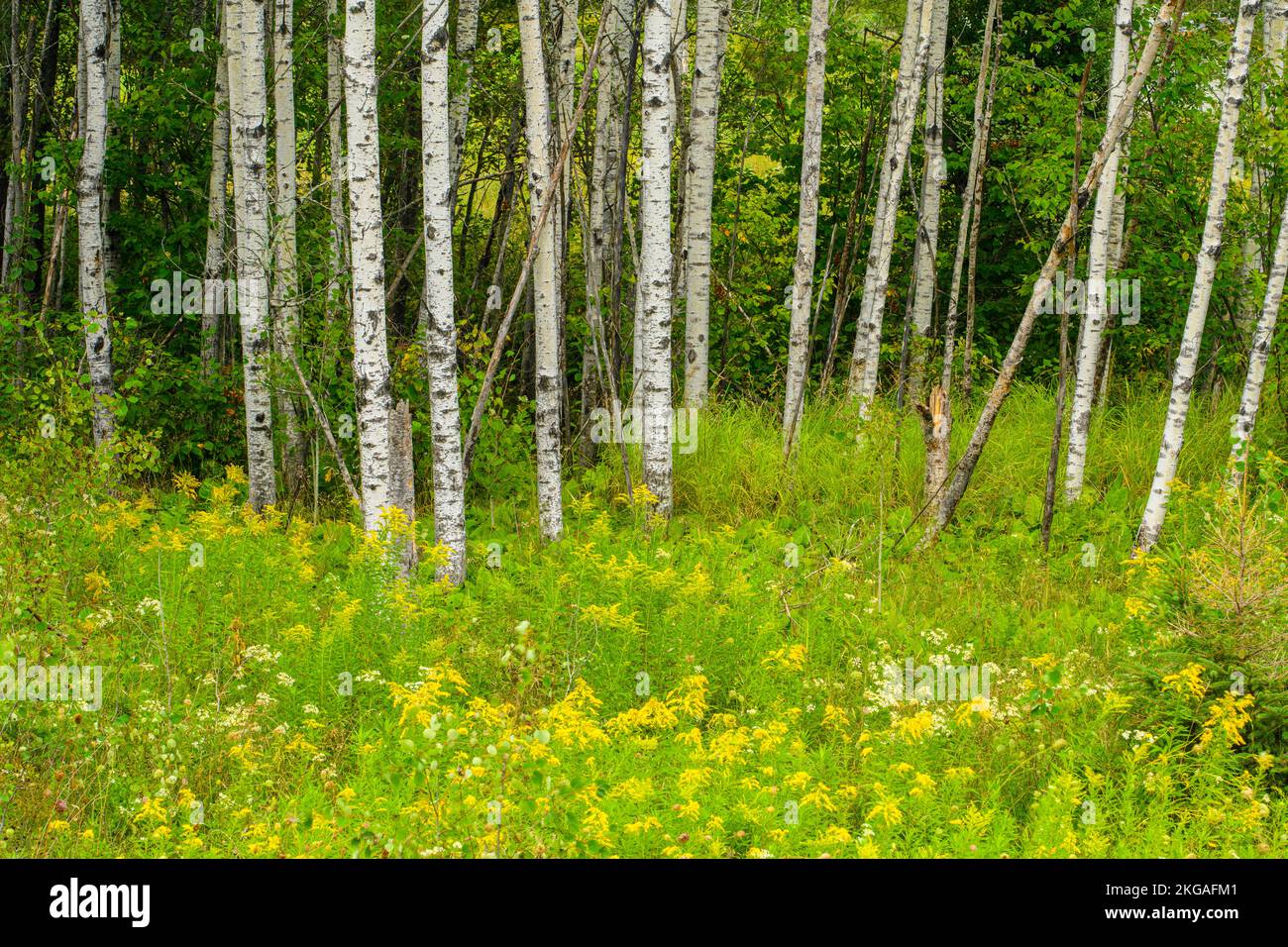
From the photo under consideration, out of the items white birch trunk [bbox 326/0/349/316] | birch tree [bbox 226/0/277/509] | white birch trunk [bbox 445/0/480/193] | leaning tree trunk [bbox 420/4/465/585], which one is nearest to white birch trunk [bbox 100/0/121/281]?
white birch trunk [bbox 326/0/349/316]

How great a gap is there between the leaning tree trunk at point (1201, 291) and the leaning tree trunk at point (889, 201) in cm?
262

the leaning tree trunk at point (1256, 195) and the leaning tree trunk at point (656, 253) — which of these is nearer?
the leaning tree trunk at point (656, 253)

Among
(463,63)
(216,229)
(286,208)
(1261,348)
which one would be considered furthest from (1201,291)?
(216,229)

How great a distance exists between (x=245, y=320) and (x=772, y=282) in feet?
26.3

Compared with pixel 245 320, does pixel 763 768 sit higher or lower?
lower

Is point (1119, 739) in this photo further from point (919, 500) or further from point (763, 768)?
point (919, 500)

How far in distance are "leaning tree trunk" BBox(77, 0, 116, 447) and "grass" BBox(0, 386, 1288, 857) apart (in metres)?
1.44

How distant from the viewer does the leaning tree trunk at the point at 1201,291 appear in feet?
29.9

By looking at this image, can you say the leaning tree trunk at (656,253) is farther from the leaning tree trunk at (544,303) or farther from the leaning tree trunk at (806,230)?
the leaning tree trunk at (806,230)

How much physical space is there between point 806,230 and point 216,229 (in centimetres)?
566

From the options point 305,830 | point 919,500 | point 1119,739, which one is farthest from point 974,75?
point 305,830

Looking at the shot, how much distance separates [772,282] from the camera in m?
16.1

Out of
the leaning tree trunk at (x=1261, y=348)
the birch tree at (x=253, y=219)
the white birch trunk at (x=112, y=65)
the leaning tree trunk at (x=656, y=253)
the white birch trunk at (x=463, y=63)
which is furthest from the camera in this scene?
the white birch trunk at (x=112, y=65)

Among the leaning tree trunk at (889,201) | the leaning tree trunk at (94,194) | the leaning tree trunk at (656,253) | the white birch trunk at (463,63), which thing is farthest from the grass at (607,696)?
the white birch trunk at (463,63)
